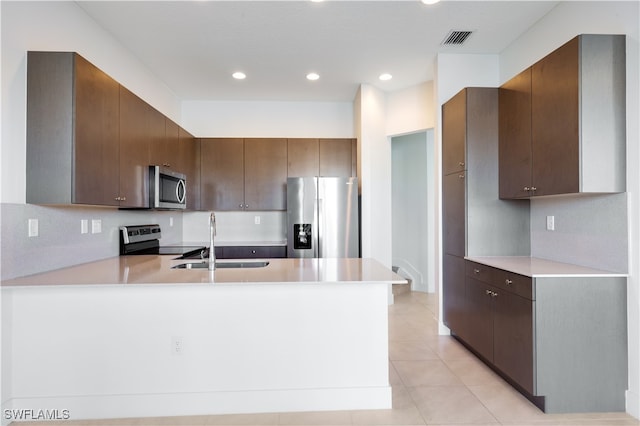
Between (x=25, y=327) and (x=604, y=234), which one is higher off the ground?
(x=604, y=234)

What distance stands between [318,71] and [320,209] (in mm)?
1552

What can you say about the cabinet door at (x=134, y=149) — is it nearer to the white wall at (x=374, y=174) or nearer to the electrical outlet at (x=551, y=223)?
the white wall at (x=374, y=174)

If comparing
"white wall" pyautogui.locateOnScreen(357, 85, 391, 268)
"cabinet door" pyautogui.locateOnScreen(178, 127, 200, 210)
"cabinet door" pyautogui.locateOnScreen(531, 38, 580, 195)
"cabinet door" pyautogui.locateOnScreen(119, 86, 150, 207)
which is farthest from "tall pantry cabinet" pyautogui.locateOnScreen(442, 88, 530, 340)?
"cabinet door" pyautogui.locateOnScreen(178, 127, 200, 210)

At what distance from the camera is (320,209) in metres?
4.40

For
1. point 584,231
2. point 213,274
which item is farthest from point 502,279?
point 213,274

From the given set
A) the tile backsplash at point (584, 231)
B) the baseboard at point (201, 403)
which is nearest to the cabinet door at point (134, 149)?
the baseboard at point (201, 403)

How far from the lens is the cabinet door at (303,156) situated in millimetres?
4793

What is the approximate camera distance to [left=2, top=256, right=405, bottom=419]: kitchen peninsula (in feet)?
6.90

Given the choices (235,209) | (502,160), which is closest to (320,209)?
(235,209)

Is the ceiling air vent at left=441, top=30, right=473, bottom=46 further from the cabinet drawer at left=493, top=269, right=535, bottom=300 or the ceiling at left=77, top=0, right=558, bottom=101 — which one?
the cabinet drawer at left=493, top=269, right=535, bottom=300

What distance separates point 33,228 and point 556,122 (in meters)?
3.33

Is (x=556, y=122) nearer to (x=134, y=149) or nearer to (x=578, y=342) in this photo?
(x=578, y=342)

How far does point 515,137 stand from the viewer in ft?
9.34

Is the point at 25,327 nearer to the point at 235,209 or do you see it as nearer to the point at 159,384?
the point at 159,384
